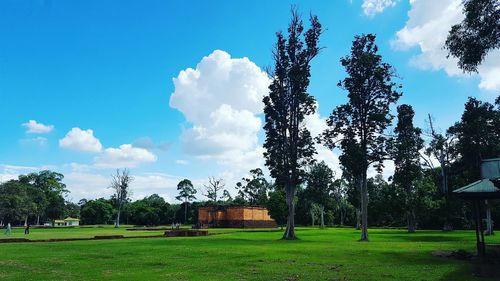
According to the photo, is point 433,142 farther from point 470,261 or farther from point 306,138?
point 470,261

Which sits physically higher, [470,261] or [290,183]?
[290,183]

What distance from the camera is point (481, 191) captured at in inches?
754

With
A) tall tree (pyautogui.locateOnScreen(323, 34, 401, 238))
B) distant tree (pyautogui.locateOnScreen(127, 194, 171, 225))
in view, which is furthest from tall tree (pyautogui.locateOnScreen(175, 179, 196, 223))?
tall tree (pyautogui.locateOnScreen(323, 34, 401, 238))

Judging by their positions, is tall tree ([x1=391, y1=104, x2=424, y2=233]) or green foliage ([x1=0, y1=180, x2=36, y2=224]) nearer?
tall tree ([x1=391, y1=104, x2=424, y2=233])

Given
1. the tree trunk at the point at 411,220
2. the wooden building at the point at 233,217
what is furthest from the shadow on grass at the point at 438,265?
the wooden building at the point at 233,217

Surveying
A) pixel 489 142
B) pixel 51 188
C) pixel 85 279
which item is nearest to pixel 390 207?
pixel 489 142

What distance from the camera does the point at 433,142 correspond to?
61062 millimetres

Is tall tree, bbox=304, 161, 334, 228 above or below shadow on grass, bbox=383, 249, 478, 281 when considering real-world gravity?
above

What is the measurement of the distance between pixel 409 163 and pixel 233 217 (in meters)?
41.4

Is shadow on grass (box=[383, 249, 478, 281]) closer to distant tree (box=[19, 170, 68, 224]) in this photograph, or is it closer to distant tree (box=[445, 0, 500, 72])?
distant tree (box=[445, 0, 500, 72])

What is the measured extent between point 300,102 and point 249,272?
2986cm

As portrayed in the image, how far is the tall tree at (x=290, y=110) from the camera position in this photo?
138 ft

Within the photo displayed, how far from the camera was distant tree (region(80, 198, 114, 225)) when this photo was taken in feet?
371

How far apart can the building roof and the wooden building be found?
6806 cm
